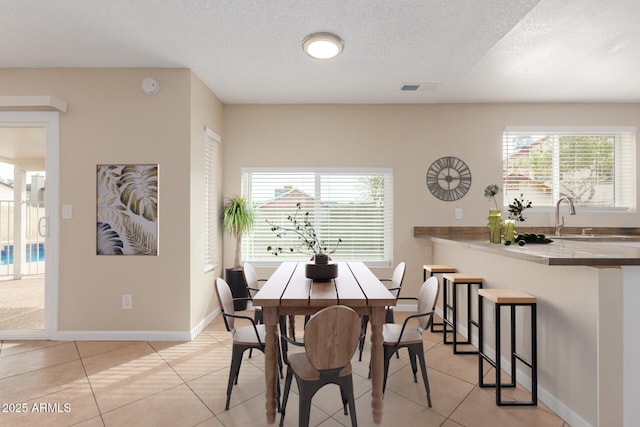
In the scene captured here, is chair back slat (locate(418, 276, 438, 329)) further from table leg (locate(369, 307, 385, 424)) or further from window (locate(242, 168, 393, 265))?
window (locate(242, 168, 393, 265))

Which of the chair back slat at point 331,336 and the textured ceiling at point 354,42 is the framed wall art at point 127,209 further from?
the chair back slat at point 331,336

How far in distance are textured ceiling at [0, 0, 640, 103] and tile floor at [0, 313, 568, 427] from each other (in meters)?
2.66

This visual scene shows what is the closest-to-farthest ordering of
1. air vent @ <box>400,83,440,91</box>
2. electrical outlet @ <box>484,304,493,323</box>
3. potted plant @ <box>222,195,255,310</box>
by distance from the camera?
electrical outlet @ <box>484,304,493,323</box>, air vent @ <box>400,83,440,91</box>, potted plant @ <box>222,195,255,310</box>

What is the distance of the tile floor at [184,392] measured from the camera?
203cm

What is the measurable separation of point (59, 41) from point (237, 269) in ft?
8.93

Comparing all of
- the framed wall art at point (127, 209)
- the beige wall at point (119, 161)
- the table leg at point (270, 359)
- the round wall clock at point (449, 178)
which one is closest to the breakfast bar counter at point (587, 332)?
the table leg at point (270, 359)

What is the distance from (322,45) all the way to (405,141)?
79.5 inches

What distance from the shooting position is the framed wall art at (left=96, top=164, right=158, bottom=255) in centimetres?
328

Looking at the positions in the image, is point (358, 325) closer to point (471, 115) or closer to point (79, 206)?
point (79, 206)

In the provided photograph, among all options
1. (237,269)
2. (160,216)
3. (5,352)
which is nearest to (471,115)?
(237,269)

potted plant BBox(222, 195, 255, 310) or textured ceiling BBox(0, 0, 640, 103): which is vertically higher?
textured ceiling BBox(0, 0, 640, 103)

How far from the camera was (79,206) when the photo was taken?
3283 mm

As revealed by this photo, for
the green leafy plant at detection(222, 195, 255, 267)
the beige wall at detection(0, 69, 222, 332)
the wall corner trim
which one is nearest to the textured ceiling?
the beige wall at detection(0, 69, 222, 332)

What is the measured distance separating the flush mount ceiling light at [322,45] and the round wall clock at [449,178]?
7.14 ft
